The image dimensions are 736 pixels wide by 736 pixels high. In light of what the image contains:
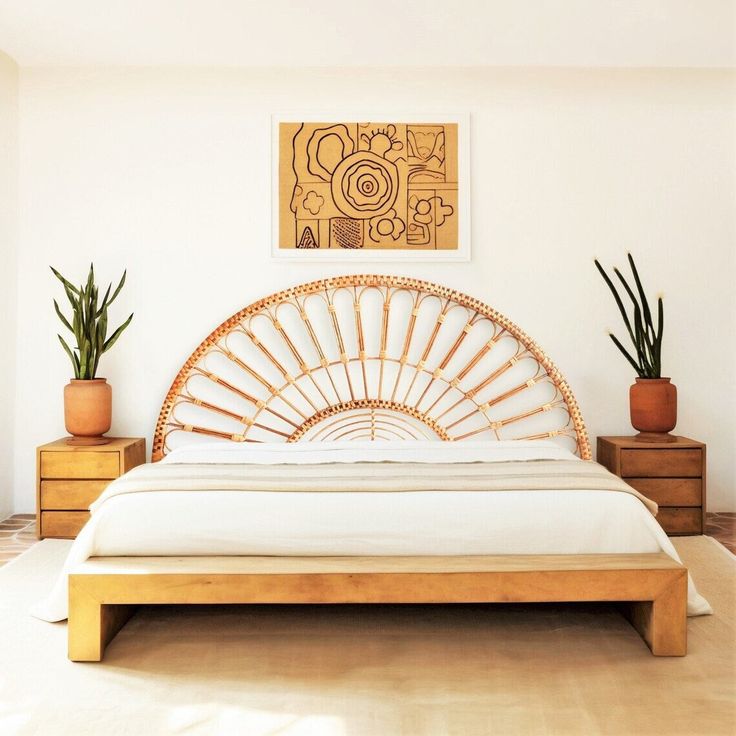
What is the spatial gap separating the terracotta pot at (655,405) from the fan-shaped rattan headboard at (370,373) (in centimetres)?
36

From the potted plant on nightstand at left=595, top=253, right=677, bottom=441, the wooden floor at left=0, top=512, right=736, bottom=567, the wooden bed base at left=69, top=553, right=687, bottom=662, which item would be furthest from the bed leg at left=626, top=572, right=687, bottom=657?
the potted plant on nightstand at left=595, top=253, right=677, bottom=441

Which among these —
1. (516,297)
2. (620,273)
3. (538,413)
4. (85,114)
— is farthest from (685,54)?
(85,114)

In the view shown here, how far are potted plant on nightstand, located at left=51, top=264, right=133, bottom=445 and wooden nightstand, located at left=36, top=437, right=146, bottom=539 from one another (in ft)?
0.41

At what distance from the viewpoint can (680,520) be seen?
3.45m

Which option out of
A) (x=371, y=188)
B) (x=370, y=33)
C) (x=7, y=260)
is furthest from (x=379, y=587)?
(x=7, y=260)

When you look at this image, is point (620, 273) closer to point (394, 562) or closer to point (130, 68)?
point (394, 562)

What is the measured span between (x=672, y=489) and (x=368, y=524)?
1.78m

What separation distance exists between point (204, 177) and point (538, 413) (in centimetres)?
205

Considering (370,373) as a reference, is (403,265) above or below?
above

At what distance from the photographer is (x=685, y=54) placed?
12.0 ft

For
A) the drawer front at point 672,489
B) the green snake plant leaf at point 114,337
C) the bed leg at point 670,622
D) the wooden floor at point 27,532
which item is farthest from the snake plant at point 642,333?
the green snake plant leaf at point 114,337

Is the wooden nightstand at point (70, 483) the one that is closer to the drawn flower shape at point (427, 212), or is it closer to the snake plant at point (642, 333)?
the drawn flower shape at point (427, 212)

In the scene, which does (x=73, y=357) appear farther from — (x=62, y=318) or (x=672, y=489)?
(x=672, y=489)

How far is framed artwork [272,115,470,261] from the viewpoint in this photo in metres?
3.84
